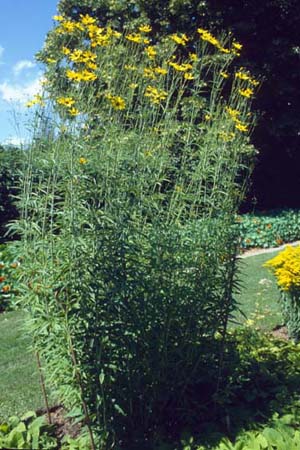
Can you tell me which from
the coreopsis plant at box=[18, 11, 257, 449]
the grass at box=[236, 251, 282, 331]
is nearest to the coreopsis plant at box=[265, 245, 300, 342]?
the grass at box=[236, 251, 282, 331]

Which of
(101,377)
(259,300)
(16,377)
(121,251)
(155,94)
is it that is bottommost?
(16,377)

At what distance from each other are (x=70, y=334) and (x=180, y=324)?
0.74 m

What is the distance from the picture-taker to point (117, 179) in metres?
2.61

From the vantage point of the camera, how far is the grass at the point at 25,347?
140 inches

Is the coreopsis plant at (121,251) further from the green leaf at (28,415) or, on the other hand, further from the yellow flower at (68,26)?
the green leaf at (28,415)

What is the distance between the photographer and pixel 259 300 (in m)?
5.69

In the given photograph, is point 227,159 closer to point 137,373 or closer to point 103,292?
point 103,292

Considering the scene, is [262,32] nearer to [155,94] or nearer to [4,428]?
[155,94]

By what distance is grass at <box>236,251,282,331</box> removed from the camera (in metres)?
4.98

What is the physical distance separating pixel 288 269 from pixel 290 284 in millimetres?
132

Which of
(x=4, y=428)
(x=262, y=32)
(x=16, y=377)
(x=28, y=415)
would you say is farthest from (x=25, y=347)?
(x=262, y=32)

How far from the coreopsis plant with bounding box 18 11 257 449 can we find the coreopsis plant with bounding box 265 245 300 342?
130 cm

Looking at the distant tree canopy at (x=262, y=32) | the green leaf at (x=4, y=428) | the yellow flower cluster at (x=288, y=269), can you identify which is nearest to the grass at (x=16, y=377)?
the green leaf at (x=4, y=428)

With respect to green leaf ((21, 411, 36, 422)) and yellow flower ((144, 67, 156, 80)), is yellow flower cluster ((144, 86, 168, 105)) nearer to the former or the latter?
yellow flower ((144, 67, 156, 80))
